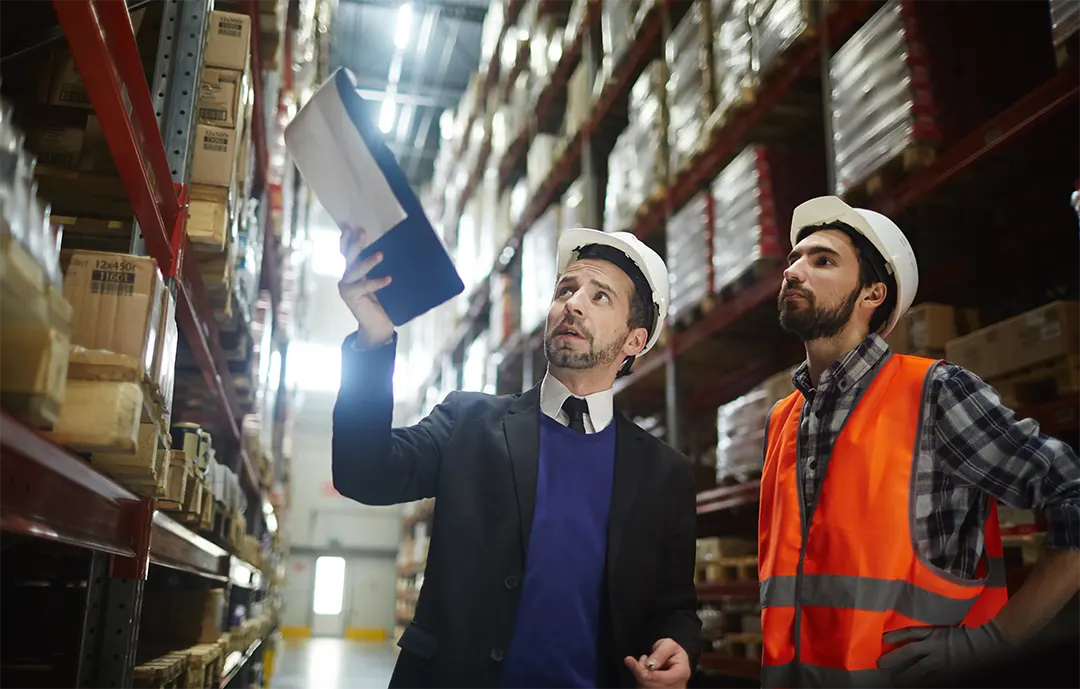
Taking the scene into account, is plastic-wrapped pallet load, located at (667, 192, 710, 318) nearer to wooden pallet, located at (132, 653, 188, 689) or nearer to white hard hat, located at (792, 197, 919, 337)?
white hard hat, located at (792, 197, 919, 337)

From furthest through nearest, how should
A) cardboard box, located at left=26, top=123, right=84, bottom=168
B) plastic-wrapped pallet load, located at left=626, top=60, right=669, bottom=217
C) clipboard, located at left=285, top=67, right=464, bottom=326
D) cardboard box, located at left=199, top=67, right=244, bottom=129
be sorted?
plastic-wrapped pallet load, located at left=626, top=60, right=669, bottom=217
cardboard box, located at left=199, top=67, right=244, bottom=129
cardboard box, located at left=26, top=123, right=84, bottom=168
clipboard, located at left=285, top=67, right=464, bottom=326

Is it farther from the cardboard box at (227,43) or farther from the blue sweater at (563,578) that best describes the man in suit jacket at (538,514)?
the cardboard box at (227,43)

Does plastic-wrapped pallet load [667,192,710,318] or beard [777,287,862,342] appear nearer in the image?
beard [777,287,862,342]

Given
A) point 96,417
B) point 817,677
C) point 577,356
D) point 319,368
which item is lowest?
point 817,677

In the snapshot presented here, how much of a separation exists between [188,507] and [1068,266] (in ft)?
13.4

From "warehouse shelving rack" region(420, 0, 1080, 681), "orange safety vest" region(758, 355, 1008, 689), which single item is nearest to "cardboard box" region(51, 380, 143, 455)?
"orange safety vest" region(758, 355, 1008, 689)

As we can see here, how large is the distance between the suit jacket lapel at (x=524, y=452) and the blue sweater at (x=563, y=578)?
0.04m

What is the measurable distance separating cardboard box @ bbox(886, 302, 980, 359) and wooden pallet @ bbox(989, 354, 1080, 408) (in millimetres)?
411

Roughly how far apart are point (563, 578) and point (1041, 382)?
217cm

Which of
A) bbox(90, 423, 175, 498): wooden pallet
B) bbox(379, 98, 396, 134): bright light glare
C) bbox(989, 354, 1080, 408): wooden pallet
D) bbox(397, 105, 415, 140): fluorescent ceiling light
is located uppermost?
bbox(397, 105, 415, 140): fluorescent ceiling light

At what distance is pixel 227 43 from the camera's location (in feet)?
11.6

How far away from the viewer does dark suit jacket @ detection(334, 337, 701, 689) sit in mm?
2092

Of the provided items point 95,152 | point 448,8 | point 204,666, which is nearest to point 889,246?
point 95,152

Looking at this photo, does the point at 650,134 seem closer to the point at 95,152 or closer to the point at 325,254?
the point at 95,152
